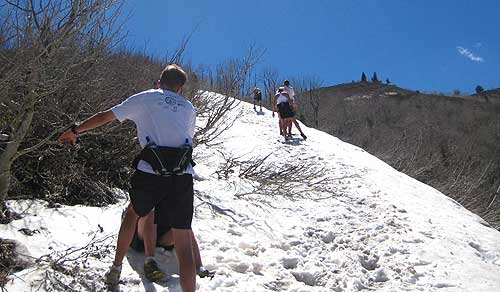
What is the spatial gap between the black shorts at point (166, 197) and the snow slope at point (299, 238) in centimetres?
76

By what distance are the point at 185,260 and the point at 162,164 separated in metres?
0.70

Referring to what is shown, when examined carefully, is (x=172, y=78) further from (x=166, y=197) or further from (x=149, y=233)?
(x=149, y=233)

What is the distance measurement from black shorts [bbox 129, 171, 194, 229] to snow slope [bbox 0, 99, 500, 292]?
76 centimetres

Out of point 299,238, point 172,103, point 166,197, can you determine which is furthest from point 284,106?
point 166,197

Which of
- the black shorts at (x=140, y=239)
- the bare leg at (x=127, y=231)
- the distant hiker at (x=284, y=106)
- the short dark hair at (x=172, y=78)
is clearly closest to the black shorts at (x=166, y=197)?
the bare leg at (x=127, y=231)

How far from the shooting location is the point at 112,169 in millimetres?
6059

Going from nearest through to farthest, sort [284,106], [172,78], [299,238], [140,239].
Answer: [172,78] < [140,239] < [299,238] < [284,106]

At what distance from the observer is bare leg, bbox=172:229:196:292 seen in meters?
3.08

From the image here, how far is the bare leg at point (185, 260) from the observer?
3084 mm

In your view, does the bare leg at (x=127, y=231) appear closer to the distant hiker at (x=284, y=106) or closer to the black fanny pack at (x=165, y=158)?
the black fanny pack at (x=165, y=158)

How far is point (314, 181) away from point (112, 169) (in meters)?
3.77

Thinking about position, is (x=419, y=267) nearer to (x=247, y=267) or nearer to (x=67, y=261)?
(x=247, y=267)

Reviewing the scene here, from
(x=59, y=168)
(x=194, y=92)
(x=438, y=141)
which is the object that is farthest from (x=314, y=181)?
(x=438, y=141)

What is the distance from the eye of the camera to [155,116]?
126 inches
